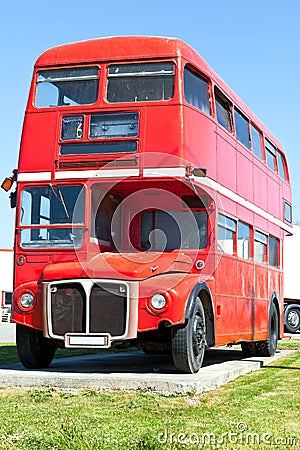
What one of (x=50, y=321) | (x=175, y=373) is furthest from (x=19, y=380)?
(x=175, y=373)

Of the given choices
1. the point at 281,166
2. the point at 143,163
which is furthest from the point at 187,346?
the point at 281,166

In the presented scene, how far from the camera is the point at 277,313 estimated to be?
62.3ft

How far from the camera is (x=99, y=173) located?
39.8ft

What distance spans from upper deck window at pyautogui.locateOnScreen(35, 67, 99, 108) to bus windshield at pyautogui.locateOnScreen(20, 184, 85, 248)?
1.29 meters

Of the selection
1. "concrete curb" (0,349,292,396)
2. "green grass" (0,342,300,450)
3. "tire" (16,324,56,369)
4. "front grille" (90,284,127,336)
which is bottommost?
"green grass" (0,342,300,450)

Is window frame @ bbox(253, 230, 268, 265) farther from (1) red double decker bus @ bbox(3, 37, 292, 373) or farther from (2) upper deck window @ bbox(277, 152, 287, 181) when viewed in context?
(1) red double decker bus @ bbox(3, 37, 292, 373)

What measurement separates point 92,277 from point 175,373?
1776 mm

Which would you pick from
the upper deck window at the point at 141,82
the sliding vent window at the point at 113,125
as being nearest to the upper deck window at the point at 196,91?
the upper deck window at the point at 141,82

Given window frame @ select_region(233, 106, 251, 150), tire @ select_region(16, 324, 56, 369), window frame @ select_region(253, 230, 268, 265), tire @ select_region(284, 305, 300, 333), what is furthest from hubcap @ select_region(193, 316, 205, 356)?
tire @ select_region(284, 305, 300, 333)

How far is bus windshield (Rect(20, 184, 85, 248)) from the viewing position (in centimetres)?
1210

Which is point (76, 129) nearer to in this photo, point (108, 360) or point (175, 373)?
point (175, 373)

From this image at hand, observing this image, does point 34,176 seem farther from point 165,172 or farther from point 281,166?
point 281,166

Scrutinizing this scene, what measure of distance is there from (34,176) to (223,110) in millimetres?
3678

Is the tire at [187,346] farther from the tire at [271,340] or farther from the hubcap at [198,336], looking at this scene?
the tire at [271,340]
